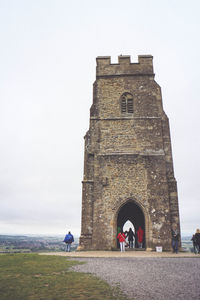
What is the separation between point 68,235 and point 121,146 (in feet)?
23.1

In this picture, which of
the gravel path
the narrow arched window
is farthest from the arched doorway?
the gravel path

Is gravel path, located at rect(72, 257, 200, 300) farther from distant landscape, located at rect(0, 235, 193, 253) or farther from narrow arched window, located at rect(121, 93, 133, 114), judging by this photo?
narrow arched window, located at rect(121, 93, 133, 114)

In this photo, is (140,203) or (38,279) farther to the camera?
(140,203)

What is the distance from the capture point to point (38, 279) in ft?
20.2

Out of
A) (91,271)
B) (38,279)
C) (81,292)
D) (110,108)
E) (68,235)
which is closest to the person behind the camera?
(81,292)

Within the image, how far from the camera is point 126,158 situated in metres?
16.6

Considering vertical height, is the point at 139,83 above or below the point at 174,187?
above

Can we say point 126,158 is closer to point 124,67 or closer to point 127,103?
point 127,103

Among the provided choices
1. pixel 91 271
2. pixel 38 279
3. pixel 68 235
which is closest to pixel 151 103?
pixel 68 235

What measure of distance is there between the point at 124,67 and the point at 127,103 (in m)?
3.20

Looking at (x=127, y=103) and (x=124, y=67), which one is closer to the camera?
(x=127, y=103)

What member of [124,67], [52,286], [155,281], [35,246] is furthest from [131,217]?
[35,246]

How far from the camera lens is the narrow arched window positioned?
18469mm

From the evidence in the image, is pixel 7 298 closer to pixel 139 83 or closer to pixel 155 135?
pixel 155 135
